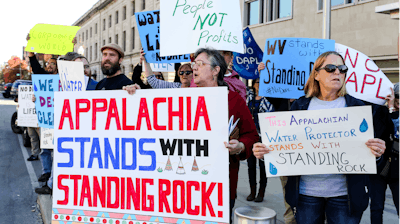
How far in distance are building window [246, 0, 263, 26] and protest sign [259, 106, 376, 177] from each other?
41.4 ft

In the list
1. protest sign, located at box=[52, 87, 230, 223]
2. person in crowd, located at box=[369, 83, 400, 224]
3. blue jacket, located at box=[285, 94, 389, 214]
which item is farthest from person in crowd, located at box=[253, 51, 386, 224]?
person in crowd, located at box=[369, 83, 400, 224]

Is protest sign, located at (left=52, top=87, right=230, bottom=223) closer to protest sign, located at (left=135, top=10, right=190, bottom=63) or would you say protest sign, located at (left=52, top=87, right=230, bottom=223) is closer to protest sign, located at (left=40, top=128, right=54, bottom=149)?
protest sign, located at (left=135, top=10, right=190, bottom=63)

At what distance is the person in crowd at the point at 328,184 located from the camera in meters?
2.14

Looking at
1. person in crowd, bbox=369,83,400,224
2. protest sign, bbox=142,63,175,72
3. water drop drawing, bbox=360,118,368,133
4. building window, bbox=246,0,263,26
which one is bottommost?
person in crowd, bbox=369,83,400,224

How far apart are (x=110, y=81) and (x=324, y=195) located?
2.35m

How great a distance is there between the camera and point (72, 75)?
11.4 ft

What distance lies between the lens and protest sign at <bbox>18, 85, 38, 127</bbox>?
6.18 meters

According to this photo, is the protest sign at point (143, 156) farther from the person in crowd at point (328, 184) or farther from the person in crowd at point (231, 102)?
the person in crowd at point (328, 184)

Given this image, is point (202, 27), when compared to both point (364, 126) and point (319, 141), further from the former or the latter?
point (364, 126)

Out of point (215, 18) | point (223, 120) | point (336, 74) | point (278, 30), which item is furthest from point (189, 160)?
point (278, 30)

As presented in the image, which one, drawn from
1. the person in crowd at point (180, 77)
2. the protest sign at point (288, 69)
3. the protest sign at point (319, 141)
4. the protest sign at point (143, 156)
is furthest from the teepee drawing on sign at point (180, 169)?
the protest sign at point (288, 69)

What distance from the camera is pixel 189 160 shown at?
82.6 inches

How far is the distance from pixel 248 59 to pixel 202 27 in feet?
9.27

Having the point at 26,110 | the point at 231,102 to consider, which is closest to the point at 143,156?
the point at 231,102
